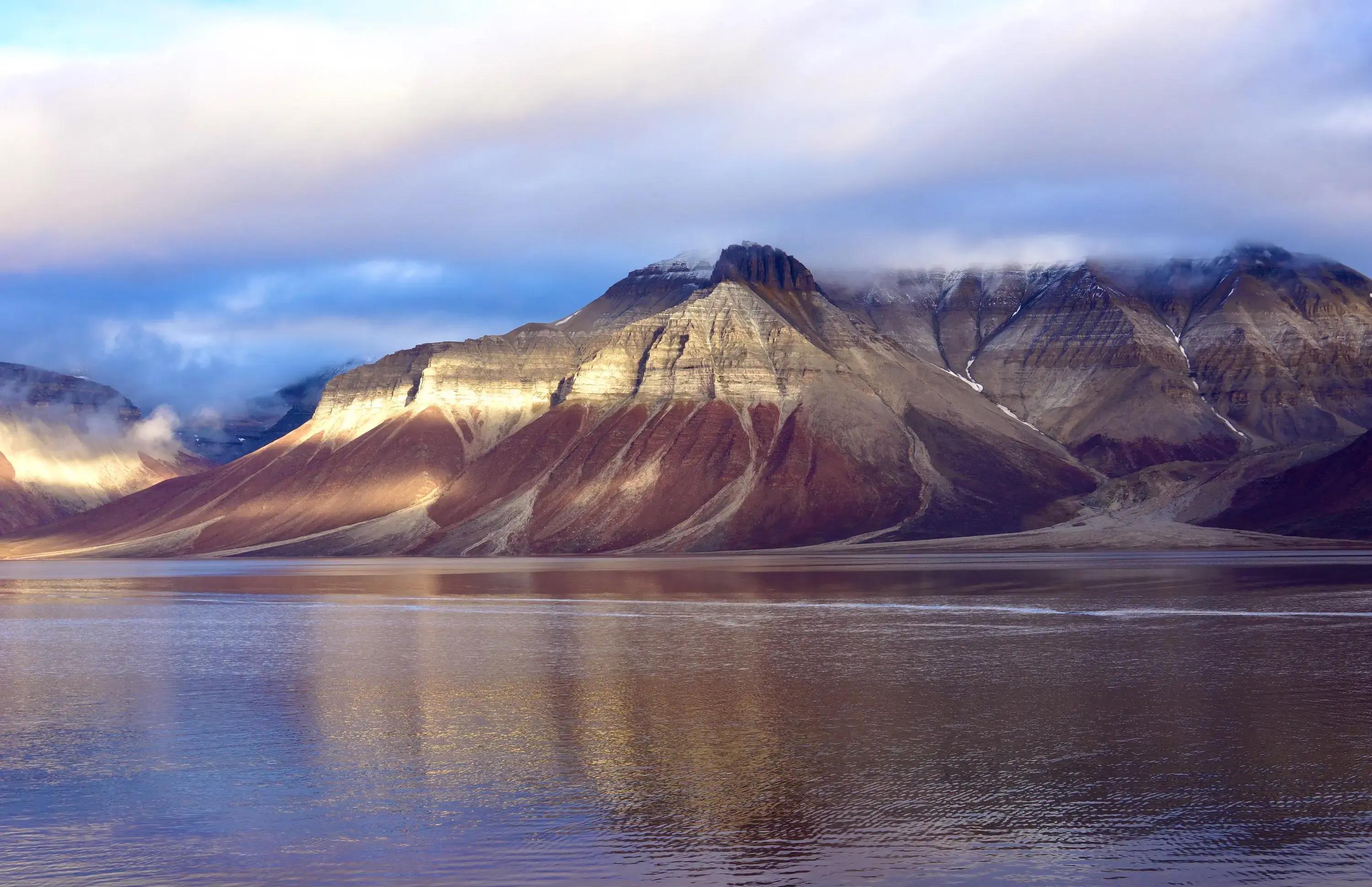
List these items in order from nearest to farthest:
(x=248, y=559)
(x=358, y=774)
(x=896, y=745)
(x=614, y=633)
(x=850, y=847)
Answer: (x=850, y=847)
(x=358, y=774)
(x=896, y=745)
(x=614, y=633)
(x=248, y=559)

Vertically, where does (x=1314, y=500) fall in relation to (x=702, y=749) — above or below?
below

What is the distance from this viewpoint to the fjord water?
74.2ft

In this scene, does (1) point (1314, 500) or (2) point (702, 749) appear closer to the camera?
(2) point (702, 749)

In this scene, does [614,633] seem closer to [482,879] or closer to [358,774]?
[358,774]

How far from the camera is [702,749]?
102 feet

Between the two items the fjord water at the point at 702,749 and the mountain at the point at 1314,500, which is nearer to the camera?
the fjord water at the point at 702,749

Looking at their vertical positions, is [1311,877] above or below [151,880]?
Answer: below

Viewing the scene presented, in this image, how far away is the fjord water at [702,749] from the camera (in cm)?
2261

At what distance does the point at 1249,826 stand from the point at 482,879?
13226mm

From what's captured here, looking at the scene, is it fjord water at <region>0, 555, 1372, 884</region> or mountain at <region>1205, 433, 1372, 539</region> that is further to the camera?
mountain at <region>1205, 433, 1372, 539</region>

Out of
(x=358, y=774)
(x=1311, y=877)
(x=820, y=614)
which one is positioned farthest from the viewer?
(x=820, y=614)

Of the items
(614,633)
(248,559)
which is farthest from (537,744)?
(248,559)

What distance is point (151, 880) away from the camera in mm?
21547

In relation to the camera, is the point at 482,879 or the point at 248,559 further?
the point at 248,559
